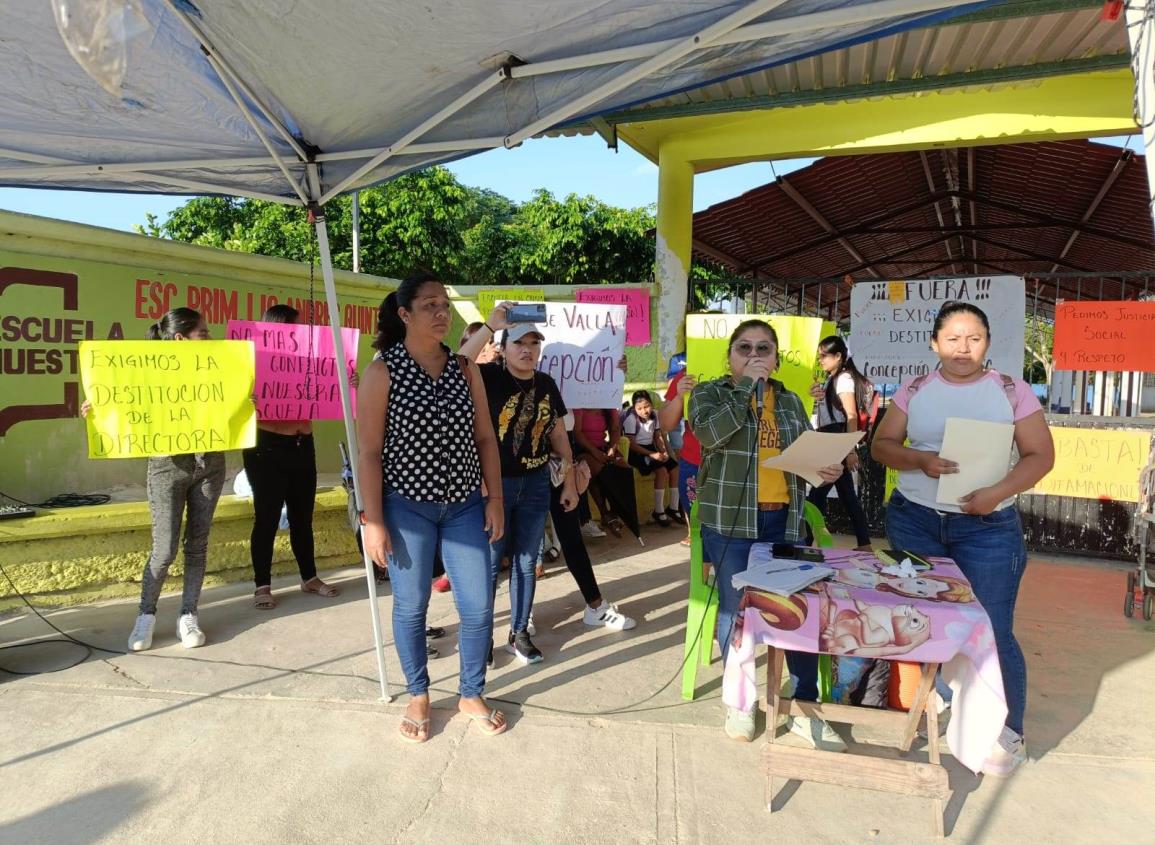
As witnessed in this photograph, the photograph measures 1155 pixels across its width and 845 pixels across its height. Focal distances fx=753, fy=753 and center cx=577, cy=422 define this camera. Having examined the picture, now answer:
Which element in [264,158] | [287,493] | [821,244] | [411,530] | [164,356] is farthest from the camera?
[821,244]

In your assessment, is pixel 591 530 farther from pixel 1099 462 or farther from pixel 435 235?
pixel 435 235

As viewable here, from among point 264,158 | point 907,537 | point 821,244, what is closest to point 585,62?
point 264,158

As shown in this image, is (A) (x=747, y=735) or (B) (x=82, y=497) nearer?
(A) (x=747, y=735)

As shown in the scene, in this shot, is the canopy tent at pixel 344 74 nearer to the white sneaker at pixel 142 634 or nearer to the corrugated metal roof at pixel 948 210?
the white sneaker at pixel 142 634

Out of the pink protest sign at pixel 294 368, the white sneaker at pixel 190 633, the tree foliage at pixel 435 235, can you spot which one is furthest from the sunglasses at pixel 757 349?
the tree foliage at pixel 435 235

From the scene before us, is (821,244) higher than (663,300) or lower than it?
higher

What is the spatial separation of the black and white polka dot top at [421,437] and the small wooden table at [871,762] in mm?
1444

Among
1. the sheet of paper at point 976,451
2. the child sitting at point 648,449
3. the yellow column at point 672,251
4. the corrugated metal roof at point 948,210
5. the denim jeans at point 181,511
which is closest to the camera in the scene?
the sheet of paper at point 976,451

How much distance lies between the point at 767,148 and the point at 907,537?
5.82 m

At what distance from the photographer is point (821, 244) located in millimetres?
11109

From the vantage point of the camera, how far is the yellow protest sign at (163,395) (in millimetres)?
4125

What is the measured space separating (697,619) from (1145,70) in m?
2.77

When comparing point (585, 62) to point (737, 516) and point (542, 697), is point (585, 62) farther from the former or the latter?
point (542, 697)

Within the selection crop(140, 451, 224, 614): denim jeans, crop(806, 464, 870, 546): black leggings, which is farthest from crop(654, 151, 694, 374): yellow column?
crop(140, 451, 224, 614): denim jeans
